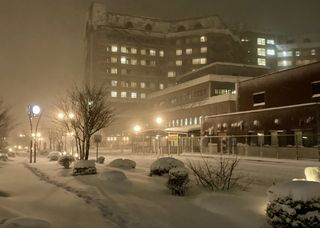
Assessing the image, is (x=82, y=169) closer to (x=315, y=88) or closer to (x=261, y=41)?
(x=315, y=88)

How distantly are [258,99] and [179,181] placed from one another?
3986cm

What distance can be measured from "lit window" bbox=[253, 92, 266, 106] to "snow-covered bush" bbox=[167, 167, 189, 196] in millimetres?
38180

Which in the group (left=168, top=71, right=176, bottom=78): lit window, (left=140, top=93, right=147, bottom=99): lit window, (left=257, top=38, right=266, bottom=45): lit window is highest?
(left=257, top=38, right=266, bottom=45): lit window

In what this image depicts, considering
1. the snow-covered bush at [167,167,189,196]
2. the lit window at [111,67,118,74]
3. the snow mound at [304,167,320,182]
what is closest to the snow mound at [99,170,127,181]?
the snow-covered bush at [167,167,189,196]

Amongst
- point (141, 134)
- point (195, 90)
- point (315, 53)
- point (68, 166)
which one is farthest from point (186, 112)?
point (315, 53)

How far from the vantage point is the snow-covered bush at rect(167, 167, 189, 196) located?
50.2 feet

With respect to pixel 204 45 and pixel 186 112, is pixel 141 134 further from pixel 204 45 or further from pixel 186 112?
pixel 204 45

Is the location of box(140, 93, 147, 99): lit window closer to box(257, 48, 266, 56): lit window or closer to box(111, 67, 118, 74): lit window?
box(111, 67, 118, 74): lit window

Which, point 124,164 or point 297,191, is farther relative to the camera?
point 124,164

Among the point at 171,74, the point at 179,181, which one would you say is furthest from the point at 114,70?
the point at 179,181

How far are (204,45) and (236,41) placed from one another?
13.5 meters

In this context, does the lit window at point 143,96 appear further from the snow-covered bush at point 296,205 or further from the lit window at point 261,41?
the snow-covered bush at point 296,205

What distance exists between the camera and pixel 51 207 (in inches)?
508

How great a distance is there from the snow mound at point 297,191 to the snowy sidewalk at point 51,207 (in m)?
4.11
